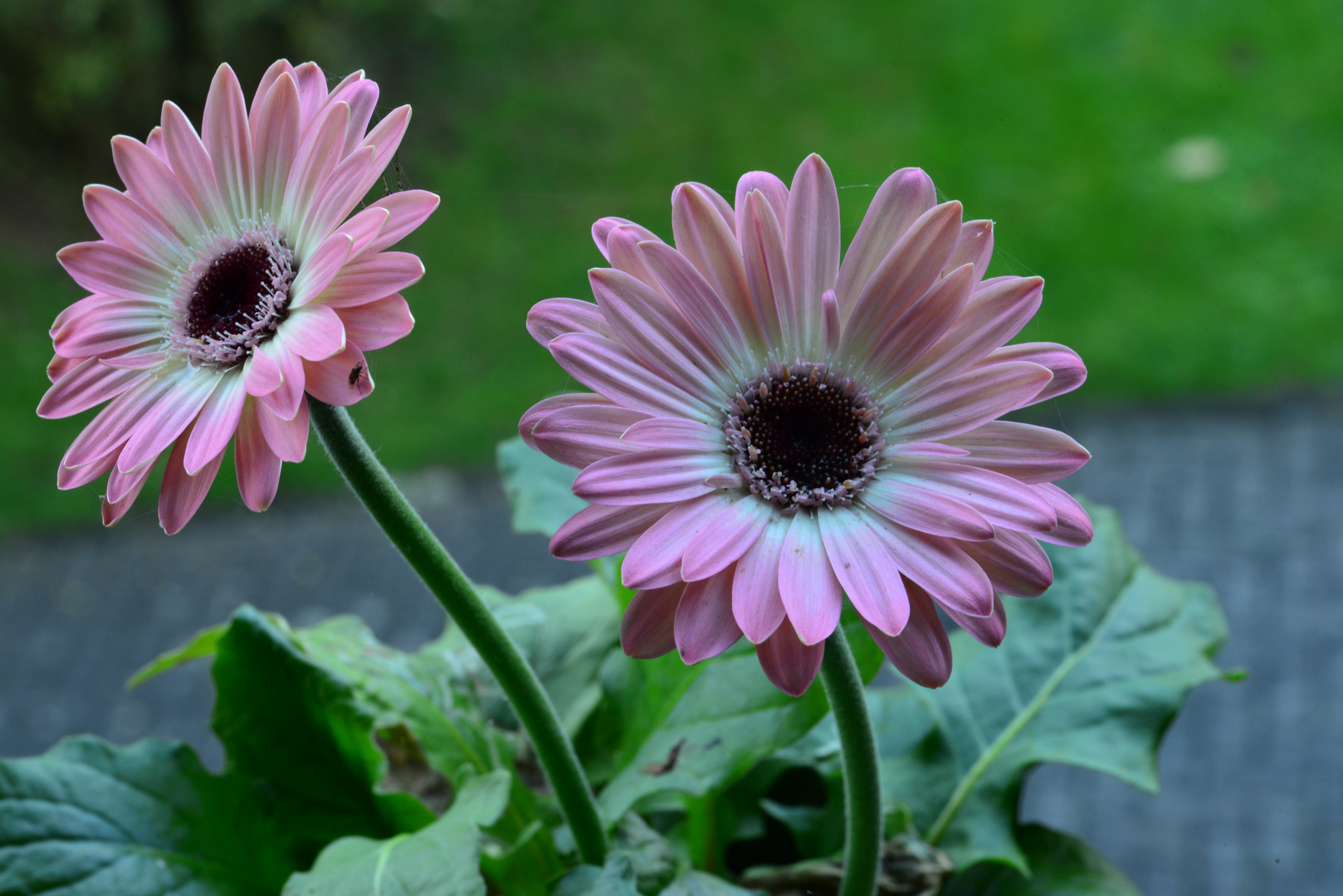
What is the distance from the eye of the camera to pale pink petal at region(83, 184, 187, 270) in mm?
502

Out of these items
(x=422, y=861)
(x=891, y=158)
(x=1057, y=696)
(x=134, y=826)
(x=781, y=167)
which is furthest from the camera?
(x=891, y=158)

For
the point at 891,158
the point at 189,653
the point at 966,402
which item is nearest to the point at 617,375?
the point at 966,402

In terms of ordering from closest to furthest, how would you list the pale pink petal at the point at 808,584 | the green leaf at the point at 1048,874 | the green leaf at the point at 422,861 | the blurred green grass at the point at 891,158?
the pale pink petal at the point at 808,584, the green leaf at the point at 422,861, the green leaf at the point at 1048,874, the blurred green grass at the point at 891,158

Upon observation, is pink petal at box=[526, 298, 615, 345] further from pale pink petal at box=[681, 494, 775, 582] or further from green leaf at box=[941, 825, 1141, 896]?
green leaf at box=[941, 825, 1141, 896]

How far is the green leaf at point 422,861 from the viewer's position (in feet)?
1.72

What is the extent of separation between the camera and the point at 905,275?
0.46 m

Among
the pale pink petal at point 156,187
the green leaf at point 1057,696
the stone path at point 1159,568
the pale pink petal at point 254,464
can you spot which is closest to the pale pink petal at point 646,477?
the pale pink petal at point 254,464

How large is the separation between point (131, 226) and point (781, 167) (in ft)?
4.27

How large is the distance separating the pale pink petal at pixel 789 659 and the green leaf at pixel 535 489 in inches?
12.3

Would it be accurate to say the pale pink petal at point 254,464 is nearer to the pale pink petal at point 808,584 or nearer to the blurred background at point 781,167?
the pale pink petal at point 808,584

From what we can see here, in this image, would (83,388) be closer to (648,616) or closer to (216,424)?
(216,424)

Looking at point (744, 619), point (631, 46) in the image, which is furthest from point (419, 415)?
point (744, 619)

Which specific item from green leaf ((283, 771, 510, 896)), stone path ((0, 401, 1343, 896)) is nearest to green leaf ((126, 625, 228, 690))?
green leaf ((283, 771, 510, 896))

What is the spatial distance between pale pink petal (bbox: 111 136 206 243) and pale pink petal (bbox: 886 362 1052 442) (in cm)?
32
